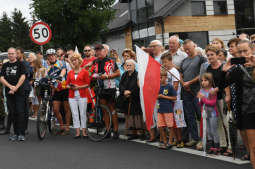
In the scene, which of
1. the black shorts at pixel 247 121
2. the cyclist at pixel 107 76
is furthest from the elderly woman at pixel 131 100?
the black shorts at pixel 247 121

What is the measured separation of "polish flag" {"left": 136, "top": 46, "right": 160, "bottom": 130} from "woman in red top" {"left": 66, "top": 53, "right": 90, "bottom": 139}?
2086 mm

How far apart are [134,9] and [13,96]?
92.4 ft

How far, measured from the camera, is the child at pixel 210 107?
824cm

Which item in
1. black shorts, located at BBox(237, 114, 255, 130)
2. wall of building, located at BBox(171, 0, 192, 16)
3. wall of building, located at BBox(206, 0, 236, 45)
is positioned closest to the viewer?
black shorts, located at BBox(237, 114, 255, 130)

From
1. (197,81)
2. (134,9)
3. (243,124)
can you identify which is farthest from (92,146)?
(134,9)

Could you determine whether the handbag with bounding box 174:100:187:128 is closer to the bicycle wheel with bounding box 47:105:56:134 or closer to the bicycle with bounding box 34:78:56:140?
the bicycle with bounding box 34:78:56:140

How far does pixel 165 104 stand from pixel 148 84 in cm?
52

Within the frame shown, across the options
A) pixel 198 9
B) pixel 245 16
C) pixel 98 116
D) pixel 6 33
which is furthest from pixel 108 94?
pixel 6 33

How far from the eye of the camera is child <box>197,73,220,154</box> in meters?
8.24

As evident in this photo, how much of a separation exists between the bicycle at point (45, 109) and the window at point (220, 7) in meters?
24.1

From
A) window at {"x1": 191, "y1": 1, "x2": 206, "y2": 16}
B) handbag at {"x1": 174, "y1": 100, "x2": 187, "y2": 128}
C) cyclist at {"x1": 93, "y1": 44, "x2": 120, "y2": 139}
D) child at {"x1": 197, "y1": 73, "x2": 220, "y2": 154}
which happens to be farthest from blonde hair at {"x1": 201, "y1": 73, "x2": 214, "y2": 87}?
window at {"x1": 191, "y1": 1, "x2": 206, "y2": 16}

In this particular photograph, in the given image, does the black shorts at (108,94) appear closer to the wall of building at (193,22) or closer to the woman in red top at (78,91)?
the woman in red top at (78,91)

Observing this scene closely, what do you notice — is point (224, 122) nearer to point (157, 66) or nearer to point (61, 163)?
point (157, 66)

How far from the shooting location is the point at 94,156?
8.60 metres
